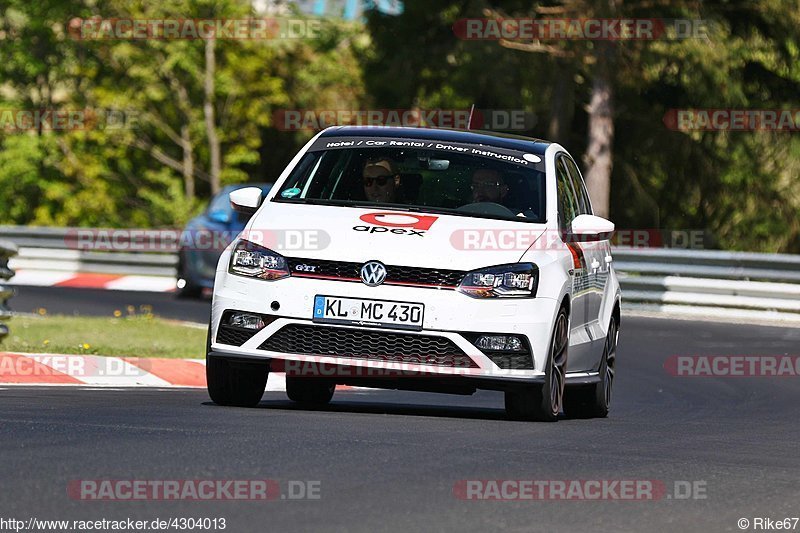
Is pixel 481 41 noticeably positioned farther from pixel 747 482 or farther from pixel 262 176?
pixel 747 482

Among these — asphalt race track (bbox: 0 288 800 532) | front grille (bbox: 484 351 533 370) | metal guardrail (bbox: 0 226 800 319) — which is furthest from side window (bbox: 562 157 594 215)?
metal guardrail (bbox: 0 226 800 319)

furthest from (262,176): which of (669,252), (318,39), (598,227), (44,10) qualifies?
(598,227)

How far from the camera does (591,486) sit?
7.52m

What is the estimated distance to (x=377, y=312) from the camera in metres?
9.70

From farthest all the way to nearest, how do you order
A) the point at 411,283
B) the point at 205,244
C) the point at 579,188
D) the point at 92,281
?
the point at 92,281
the point at 205,244
the point at 579,188
the point at 411,283

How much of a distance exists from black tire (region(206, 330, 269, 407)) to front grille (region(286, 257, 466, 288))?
0.76 meters

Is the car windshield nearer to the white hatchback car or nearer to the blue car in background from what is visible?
the white hatchback car

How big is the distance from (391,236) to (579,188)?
2.63 metres

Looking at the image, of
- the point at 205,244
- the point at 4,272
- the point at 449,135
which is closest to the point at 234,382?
Result: the point at 449,135

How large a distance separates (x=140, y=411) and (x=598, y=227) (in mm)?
2883

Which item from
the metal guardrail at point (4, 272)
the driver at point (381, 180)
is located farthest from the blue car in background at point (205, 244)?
the driver at point (381, 180)

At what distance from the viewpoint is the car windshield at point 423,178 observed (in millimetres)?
10656

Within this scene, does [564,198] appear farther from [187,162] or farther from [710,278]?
[187,162]

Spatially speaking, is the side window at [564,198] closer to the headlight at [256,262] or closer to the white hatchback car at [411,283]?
the white hatchback car at [411,283]
